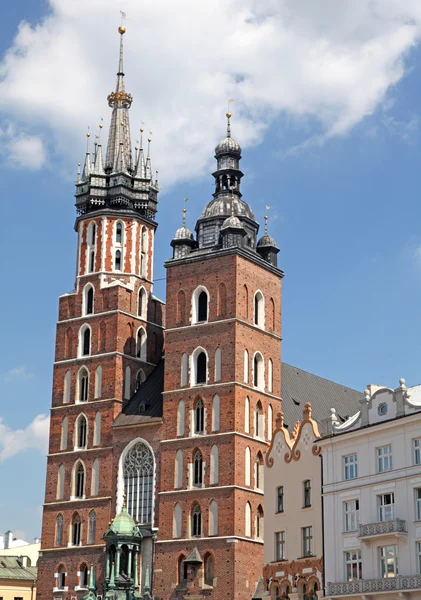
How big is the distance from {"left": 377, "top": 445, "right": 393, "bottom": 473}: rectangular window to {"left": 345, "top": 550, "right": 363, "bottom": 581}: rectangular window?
345 centimetres

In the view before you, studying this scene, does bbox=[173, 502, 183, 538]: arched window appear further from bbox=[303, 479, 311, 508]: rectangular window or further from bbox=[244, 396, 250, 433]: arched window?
bbox=[303, 479, 311, 508]: rectangular window

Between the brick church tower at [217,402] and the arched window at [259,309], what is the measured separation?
0.06 m

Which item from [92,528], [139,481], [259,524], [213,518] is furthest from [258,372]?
[92,528]

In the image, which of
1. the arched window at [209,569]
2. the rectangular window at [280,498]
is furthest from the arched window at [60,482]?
the rectangular window at [280,498]

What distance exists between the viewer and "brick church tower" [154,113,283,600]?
5884 cm

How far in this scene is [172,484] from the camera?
202 ft

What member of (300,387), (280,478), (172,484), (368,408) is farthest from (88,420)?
(368,408)

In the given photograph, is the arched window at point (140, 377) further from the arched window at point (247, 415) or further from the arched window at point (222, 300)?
the arched window at point (247, 415)

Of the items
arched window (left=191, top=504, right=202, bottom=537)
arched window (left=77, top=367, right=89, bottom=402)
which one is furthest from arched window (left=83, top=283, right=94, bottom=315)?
arched window (left=191, top=504, right=202, bottom=537)

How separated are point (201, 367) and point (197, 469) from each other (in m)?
5.95

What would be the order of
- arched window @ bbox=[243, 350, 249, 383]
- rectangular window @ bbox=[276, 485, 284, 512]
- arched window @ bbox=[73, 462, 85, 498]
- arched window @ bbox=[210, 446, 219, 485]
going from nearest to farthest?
rectangular window @ bbox=[276, 485, 284, 512]
arched window @ bbox=[210, 446, 219, 485]
arched window @ bbox=[243, 350, 249, 383]
arched window @ bbox=[73, 462, 85, 498]

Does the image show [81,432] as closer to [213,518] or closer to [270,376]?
[213,518]

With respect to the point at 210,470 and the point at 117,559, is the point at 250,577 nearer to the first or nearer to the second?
the point at 210,470

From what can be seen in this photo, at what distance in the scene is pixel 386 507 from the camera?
42781 mm
